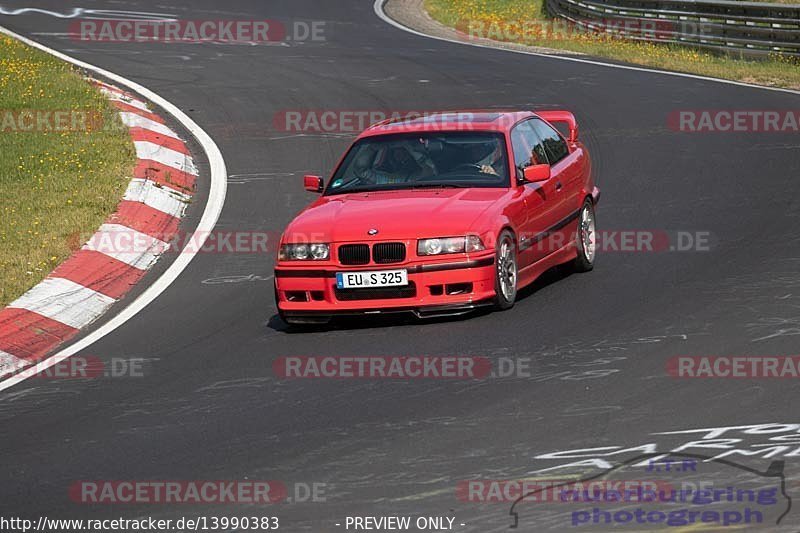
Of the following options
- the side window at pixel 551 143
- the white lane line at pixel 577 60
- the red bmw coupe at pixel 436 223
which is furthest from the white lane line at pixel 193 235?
the white lane line at pixel 577 60

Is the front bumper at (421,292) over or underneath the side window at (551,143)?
underneath

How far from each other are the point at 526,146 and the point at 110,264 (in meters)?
3.77

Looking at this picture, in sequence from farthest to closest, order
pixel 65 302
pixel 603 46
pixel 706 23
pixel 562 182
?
pixel 603 46, pixel 706 23, pixel 562 182, pixel 65 302

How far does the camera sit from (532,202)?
11.2m

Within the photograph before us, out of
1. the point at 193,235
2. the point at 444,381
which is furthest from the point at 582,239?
the point at 193,235

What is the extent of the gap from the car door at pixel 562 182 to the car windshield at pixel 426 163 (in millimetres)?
674

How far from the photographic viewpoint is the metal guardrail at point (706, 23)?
24547 millimetres

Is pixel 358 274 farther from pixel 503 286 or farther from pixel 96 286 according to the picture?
pixel 96 286

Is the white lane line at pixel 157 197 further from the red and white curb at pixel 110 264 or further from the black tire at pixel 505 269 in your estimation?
the black tire at pixel 505 269

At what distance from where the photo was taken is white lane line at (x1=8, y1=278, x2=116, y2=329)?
11.2 meters

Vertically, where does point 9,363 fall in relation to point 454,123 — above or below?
below

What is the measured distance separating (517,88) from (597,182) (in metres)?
6.34

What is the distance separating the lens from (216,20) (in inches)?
1243

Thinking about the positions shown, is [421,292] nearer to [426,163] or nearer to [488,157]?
[426,163]
